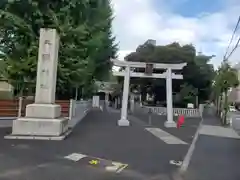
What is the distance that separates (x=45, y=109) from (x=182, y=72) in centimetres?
2455

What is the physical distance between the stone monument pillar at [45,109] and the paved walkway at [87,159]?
73cm

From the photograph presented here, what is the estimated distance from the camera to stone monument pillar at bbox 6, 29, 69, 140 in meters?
11.7

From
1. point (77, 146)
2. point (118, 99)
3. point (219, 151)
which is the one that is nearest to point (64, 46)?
point (77, 146)

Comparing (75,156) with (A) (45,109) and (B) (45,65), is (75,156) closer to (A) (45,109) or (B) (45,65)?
(A) (45,109)

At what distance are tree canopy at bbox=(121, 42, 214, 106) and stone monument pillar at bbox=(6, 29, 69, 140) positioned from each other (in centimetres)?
2137

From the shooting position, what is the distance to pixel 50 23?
55.5ft

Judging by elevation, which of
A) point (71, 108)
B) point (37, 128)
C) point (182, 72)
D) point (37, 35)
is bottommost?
point (37, 128)

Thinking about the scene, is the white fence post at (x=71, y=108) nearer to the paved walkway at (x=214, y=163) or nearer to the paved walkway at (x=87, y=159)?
the paved walkway at (x=87, y=159)

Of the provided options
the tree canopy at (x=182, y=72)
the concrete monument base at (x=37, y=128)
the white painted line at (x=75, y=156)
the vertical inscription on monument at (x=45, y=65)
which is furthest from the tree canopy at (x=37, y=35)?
the tree canopy at (x=182, y=72)

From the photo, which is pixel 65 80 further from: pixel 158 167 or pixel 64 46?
pixel 158 167

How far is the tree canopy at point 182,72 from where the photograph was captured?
34594 millimetres

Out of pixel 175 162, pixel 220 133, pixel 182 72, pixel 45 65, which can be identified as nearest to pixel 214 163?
pixel 175 162

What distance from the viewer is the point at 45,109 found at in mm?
11977

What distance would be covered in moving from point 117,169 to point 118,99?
46.4 meters
